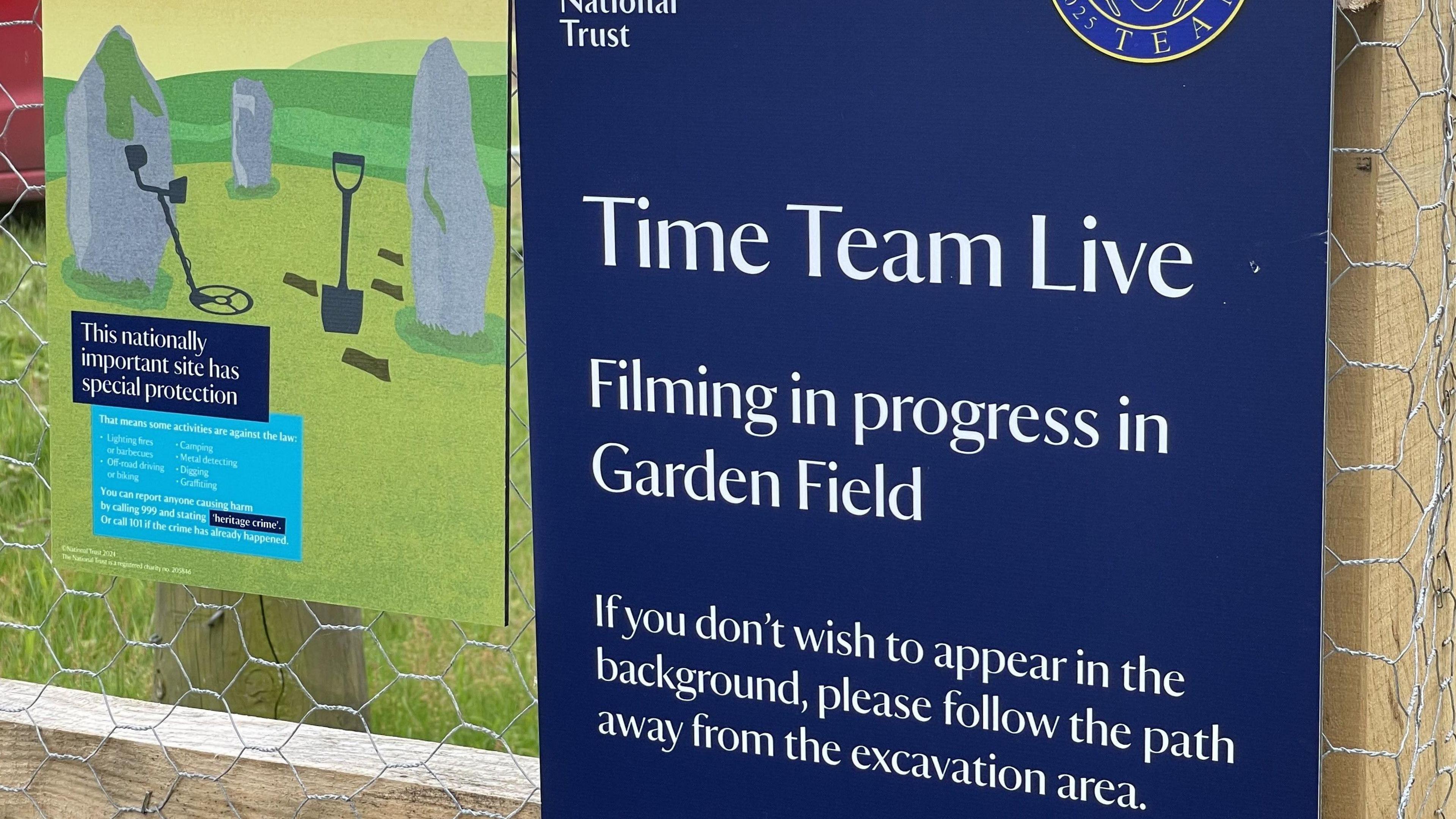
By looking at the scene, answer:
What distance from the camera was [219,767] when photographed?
181 cm

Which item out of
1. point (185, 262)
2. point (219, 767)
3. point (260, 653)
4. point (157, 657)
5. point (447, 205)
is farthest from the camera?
point (157, 657)

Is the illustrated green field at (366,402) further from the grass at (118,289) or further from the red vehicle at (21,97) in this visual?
the red vehicle at (21,97)

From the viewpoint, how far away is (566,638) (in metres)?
1.56

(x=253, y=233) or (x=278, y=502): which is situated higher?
(x=253, y=233)

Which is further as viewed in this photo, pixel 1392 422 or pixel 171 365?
pixel 171 365

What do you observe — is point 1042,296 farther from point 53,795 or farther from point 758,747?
point 53,795

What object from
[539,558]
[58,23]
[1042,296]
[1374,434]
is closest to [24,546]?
[58,23]

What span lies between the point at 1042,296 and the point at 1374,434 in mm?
289

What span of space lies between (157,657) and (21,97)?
6.26 feet

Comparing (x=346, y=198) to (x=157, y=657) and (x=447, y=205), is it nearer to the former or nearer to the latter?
(x=447, y=205)

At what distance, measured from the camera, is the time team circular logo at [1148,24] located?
3.98 ft

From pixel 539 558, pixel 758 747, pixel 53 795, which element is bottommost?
pixel 53 795

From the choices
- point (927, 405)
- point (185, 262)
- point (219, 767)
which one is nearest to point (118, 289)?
point (185, 262)

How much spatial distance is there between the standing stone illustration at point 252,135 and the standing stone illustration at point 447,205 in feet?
0.53
